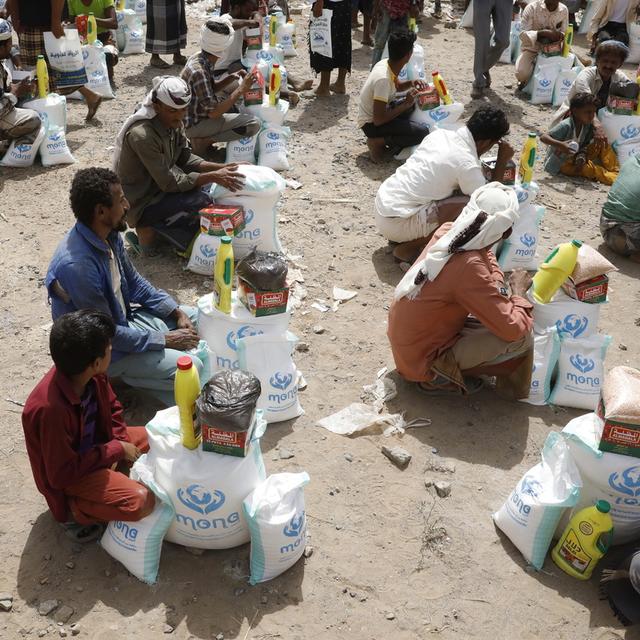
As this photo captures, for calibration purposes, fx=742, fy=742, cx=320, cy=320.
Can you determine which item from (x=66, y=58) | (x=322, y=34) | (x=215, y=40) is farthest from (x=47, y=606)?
(x=322, y=34)

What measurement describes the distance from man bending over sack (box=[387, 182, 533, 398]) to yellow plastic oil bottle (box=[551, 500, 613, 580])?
3.28 ft

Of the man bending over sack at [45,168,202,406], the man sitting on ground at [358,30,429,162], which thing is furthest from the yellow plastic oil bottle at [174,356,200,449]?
the man sitting on ground at [358,30,429,162]

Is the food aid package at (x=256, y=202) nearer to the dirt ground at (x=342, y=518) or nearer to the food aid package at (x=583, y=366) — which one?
the dirt ground at (x=342, y=518)

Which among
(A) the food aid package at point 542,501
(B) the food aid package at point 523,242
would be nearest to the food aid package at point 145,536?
(A) the food aid package at point 542,501

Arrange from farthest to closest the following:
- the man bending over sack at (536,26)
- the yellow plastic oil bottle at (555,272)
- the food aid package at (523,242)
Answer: the man bending over sack at (536,26), the food aid package at (523,242), the yellow plastic oil bottle at (555,272)

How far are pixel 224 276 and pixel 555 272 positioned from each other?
1.74 meters

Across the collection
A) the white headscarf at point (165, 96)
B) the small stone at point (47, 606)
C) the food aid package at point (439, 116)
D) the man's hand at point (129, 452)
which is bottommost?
the small stone at point (47, 606)

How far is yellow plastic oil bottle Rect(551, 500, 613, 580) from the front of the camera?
290 centimetres

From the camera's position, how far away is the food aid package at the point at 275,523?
2.82 meters

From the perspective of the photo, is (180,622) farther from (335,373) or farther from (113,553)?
(335,373)

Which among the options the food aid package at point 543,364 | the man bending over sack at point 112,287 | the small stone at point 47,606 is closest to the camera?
the small stone at point 47,606

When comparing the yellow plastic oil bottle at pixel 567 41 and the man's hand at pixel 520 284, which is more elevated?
the yellow plastic oil bottle at pixel 567 41

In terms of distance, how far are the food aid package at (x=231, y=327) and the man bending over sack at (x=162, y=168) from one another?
1229mm

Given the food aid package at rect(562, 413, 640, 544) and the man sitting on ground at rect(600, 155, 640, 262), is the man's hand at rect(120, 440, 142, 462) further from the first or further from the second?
the man sitting on ground at rect(600, 155, 640, 262)
